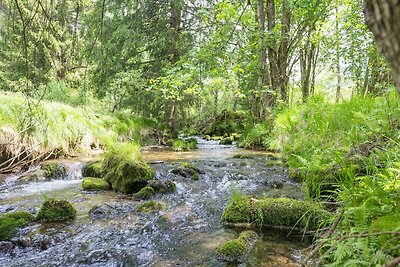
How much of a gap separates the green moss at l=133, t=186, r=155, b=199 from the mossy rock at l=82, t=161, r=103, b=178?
5.24ft

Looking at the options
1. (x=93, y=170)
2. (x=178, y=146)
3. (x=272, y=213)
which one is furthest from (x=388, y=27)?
(x=178, y=146)

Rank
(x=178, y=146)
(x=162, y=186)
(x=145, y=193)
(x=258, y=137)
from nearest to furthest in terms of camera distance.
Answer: (x=145, y=193), (x=162, y=186), (x=178, y=146), (x=258, y=137)

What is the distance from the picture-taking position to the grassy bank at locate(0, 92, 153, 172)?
6.20 meters

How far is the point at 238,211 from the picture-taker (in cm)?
390

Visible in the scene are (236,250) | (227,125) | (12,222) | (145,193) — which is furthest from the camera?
(227,125)

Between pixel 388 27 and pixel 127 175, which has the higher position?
pixel 388 27

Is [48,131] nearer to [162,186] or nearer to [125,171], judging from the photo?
[125,171]

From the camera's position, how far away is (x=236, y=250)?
2986 millimetres

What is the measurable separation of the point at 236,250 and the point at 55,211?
261cm

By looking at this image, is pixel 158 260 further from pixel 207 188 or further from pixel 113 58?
pixel 113 58

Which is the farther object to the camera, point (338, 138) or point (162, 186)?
point (162, 186)

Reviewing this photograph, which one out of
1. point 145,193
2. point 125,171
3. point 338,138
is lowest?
point 145,193

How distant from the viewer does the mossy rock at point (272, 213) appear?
138 inches

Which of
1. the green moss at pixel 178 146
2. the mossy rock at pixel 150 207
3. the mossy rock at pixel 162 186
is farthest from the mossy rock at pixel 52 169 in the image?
the green moss at pixel 178 146
